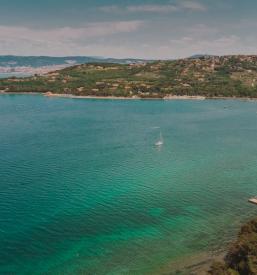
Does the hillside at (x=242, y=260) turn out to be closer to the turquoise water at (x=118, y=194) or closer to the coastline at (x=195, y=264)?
the coastline at (x=195, y=264)

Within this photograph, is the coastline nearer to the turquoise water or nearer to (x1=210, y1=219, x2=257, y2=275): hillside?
the turquoise water

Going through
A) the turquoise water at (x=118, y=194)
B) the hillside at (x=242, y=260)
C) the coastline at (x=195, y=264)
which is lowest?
the coastline at (x=195, y=264)

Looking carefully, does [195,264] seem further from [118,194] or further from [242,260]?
[118,194]

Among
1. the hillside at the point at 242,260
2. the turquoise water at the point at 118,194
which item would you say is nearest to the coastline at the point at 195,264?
the turquoise water at the point at 118,194

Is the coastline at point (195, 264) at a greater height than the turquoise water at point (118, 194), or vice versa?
the turquoise water at point (118, 194)

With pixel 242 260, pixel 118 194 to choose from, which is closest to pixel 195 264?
pixel 242 260

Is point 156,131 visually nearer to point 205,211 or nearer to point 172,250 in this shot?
point 205,211
